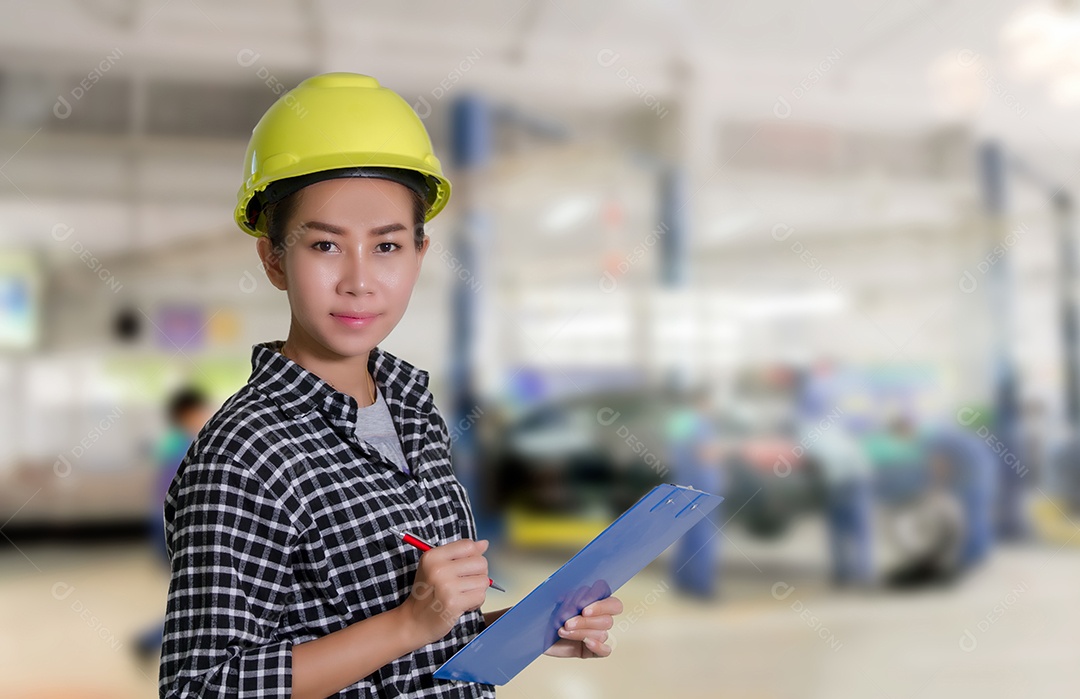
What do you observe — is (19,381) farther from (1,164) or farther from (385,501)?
(385,501)

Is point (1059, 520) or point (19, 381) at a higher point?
point (19, 381)

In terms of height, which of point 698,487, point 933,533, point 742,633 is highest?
point 698,487

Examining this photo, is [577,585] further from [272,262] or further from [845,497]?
[845,497]

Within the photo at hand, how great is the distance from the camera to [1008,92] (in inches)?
291

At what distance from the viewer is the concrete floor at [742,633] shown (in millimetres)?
3551

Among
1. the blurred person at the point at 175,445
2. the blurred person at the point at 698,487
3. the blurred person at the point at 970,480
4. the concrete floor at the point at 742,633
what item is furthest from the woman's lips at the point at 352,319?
the blurred person at the point at 970,480

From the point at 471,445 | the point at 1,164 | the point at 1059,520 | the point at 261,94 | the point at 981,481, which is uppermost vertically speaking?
the point at 261,94

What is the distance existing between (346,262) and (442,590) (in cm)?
38

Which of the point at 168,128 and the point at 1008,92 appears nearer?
the point at 168,128

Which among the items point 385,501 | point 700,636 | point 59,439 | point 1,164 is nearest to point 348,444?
point 385,501

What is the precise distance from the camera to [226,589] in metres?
0.87

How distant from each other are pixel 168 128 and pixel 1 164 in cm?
119

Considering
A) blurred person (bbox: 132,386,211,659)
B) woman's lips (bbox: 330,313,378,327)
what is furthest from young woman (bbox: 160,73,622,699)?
blurred person (bbox: 132,386,211,659)

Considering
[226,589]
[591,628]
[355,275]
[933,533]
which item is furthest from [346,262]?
[933,533]
